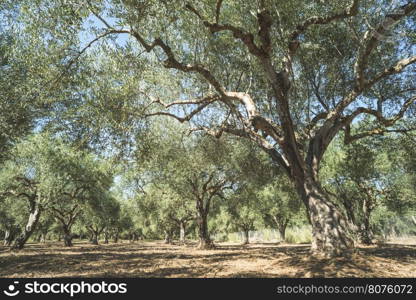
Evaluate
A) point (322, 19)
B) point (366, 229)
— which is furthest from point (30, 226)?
point (366, 229)

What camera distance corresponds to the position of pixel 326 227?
9930 millimetres

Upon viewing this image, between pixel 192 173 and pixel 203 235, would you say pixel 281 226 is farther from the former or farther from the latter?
pixel 192 173

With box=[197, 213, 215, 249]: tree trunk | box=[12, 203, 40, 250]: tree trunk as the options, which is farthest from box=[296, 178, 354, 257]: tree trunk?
box=[12, 203, 40, 250]: tree trunk

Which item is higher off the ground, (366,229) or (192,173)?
(192,173)

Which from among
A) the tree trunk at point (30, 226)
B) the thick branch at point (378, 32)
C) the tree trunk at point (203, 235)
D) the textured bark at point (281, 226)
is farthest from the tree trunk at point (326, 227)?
the textured bark at point (281, 226)

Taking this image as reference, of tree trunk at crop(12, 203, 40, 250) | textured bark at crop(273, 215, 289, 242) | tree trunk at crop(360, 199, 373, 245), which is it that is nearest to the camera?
tree trunk at crop(12, 203, 40, 250)

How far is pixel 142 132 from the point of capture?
578 inches

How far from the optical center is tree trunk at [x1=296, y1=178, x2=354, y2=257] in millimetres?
9555

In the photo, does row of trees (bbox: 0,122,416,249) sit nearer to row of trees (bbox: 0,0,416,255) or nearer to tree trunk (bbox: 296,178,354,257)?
row of trees (bbox: 0,0,416,255)

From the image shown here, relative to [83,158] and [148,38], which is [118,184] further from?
[148,38]

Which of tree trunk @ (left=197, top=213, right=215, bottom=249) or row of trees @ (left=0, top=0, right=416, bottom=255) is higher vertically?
row of trees @ (left=0, top=0, right=416, bottom=255)

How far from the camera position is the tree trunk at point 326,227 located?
9.55 metres

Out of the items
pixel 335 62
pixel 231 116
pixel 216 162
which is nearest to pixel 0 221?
pixel 216 162

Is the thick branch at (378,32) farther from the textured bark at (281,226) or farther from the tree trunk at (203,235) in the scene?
the textured bark at (281,226)
